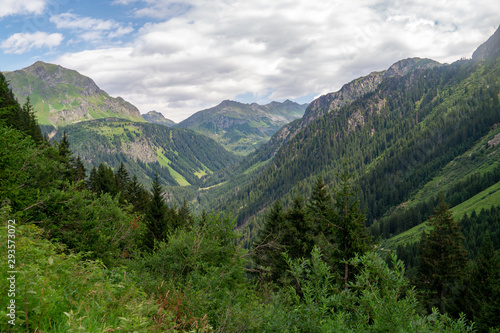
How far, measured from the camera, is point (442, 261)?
35375 mm

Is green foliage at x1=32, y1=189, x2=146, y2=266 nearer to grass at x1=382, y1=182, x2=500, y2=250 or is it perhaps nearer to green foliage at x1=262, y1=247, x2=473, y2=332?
green foliage at x1=262, y1=247, x2=473, y2=332

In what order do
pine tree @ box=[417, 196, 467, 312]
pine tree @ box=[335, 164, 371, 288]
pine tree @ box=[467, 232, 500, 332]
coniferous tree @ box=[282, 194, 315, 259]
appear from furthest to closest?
1. pine tree @ box=[417, 196, 467, 312]
2. pine tree @ box=[467, 232, 500, 332]
3. coniferous tree @ box=[282, 194, 315, 259]
4. pine tree @ box=[335, 164, 371, 288]

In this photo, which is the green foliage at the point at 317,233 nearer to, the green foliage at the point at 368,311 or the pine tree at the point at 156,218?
the green foliage at the point at 368,311

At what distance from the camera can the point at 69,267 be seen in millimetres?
7309

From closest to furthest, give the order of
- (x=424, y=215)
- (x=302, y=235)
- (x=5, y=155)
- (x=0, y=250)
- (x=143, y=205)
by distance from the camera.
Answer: (x=0, y=250) → (x=5, y=155) → (x=302, y=235) → (x=143, y=205) → (x=424, y=215)

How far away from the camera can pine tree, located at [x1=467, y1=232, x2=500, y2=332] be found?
30531mm

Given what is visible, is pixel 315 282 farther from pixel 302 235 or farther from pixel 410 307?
pixel 302 235

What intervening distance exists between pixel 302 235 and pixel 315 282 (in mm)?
21655

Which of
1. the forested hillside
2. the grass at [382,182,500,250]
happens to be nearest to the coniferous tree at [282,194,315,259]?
the forested hillside

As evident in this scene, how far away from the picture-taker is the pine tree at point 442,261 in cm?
3509

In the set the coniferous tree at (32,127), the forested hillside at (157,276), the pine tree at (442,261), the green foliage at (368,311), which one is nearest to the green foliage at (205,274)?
the forested hillside at (157,276)

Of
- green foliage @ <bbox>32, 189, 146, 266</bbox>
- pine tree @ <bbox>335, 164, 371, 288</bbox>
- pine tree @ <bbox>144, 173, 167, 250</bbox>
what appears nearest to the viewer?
green foliage @ <bbox>32, 189, 146, 266</bbox>

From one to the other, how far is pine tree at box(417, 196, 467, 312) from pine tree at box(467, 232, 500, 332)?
5.80 ft

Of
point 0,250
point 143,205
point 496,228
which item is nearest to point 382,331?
point 0,250
